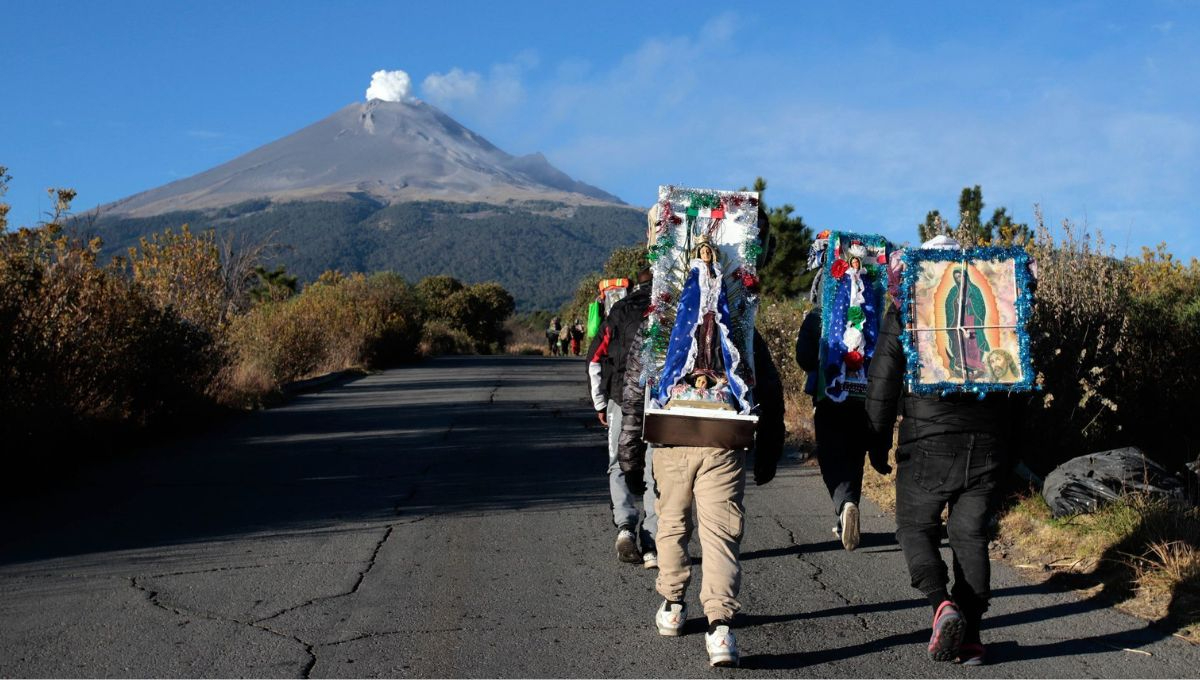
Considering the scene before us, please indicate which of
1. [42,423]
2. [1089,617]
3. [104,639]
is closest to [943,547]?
[1089,617]

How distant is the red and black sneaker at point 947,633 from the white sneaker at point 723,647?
917 millimetres

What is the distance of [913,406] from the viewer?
535 cm

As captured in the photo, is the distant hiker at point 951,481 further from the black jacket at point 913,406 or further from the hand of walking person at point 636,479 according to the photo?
the hand of walking person at point 636,479

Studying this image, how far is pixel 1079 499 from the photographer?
25.1 feet

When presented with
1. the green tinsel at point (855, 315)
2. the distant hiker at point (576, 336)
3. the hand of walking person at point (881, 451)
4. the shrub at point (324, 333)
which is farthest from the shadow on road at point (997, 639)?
the distant hiker at point (576, 336)

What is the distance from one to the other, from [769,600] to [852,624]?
59cm

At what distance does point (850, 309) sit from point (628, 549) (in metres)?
2.25

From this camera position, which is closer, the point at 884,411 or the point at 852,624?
the point at 884,411

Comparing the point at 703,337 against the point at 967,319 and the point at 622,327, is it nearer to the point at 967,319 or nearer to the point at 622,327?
the point at 622,327

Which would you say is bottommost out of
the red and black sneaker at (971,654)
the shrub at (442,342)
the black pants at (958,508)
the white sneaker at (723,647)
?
the shrub at (442,342)

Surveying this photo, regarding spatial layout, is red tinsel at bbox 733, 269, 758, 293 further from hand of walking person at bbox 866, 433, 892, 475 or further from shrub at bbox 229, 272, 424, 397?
shrub at bbox 229, 272, 424, 397

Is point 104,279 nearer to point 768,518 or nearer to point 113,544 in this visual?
point 113,544

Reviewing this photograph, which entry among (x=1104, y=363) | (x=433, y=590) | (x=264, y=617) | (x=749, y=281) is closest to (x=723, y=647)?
(x=749, y=281)

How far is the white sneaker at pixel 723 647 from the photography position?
4.91 meters
